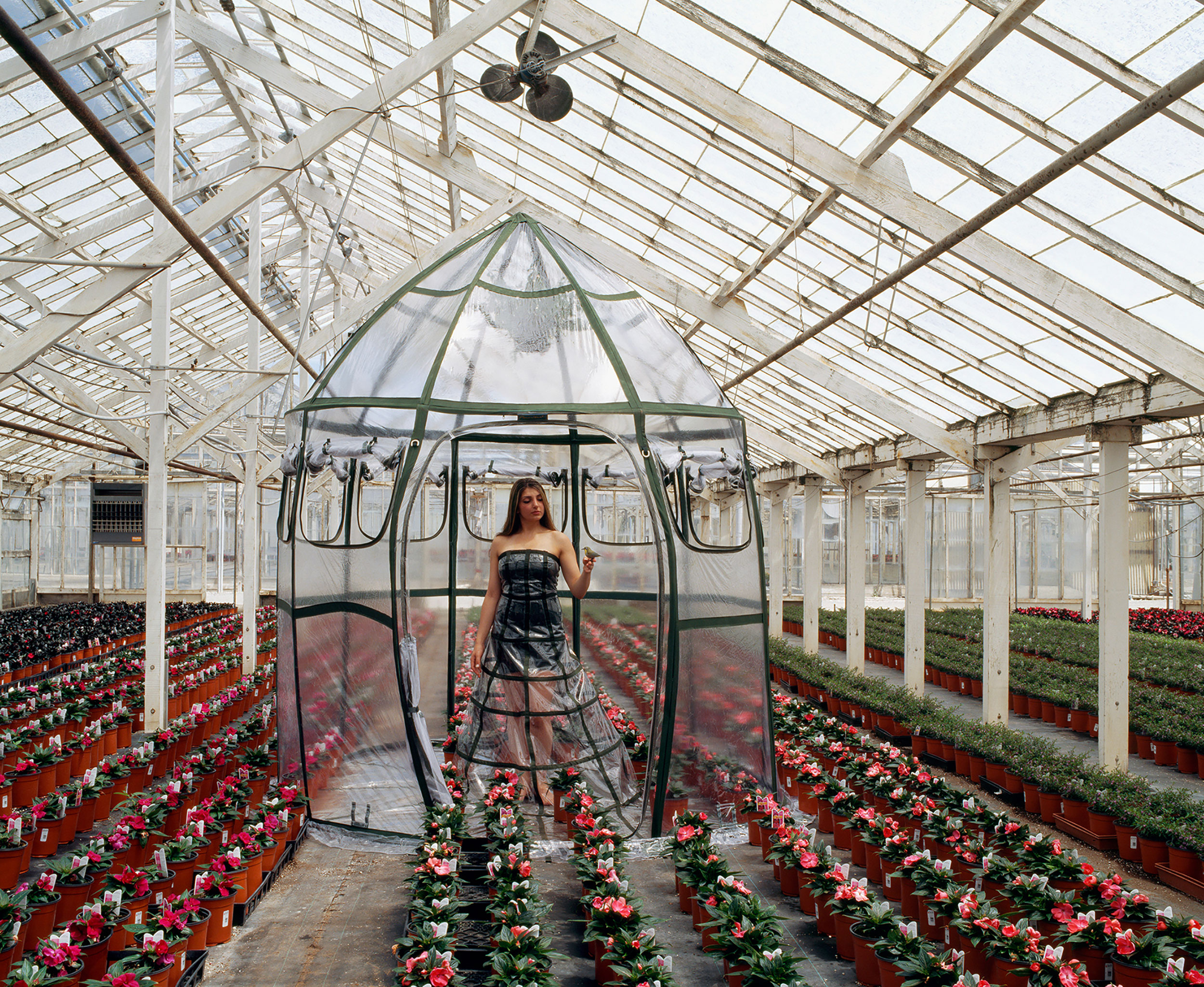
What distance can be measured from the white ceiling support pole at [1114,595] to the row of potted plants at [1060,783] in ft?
0.98

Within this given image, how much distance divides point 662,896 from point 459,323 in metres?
3.35

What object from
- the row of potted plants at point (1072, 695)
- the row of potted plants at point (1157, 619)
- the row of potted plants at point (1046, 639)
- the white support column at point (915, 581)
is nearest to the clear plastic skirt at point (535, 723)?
the white support column at point (915, 581)

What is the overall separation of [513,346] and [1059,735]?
773 centimetres

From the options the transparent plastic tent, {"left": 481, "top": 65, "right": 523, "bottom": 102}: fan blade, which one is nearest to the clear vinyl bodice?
the transparent plastic tent

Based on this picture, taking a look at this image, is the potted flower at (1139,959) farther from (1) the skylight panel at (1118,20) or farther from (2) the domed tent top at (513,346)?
(1) the skylight panel at (1118,20)

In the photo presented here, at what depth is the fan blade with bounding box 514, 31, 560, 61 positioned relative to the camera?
224 inches

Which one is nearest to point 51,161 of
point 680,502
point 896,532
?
point 680,502

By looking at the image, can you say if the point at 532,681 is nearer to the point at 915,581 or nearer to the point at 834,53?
the point at 834,53

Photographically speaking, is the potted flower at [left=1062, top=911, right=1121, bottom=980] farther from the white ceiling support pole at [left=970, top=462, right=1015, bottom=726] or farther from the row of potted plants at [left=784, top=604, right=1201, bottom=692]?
the row of potted plants at [left=784, top=604, right=1201, bottom=692]

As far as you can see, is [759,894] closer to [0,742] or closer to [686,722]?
[686,722]

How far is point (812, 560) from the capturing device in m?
13.0

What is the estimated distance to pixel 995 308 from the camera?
6.10 metres

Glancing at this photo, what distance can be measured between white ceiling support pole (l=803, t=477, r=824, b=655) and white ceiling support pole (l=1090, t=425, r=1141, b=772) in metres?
6.27

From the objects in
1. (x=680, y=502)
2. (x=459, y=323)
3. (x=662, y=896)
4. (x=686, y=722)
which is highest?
(x=459, y=323)
